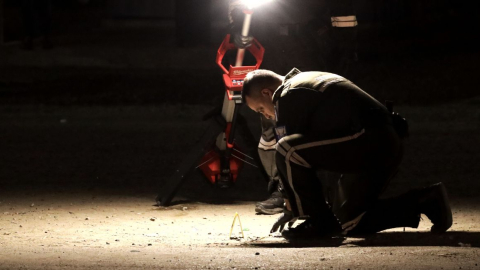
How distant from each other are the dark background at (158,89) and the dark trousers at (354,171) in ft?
5.92

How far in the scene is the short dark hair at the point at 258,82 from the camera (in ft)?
20.6

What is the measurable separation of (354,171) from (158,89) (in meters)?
9.77

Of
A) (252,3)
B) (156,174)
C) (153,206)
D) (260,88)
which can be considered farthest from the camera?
(156,174)

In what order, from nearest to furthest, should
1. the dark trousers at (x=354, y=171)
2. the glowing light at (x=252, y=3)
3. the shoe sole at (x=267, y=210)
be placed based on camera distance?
the dark trousers at (x=354, y=171)
the glowing light at (x=252, y=3)
the shoe sole at (x=267, y=210)

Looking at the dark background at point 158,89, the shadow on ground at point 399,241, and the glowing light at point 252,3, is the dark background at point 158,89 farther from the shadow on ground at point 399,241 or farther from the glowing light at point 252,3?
the shadow on ground at point 399,241

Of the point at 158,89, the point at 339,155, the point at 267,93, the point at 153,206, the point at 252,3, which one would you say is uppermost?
the point at 252,3

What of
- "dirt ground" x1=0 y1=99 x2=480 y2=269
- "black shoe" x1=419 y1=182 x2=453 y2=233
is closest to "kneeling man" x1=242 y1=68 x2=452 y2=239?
"black shoe" x1=419 y1=182 x2=453 y2=233

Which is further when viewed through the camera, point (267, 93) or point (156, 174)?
point (156, 174)

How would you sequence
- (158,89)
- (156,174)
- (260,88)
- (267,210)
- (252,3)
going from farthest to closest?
(158,89) < (156,174) < (267,210) < (252,3) < (260,88)

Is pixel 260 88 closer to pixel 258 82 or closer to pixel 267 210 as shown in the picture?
pixel 258 82

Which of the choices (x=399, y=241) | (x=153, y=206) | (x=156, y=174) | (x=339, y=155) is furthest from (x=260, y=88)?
(x=156, y=174)

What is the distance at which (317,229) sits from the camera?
20.0 feet

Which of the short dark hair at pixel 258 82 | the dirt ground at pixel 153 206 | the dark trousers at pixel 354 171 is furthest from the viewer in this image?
the short dark hair at pixel 258 82

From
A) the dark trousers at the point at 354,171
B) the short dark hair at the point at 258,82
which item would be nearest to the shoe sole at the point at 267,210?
the dark trousers at the point at 354,171
